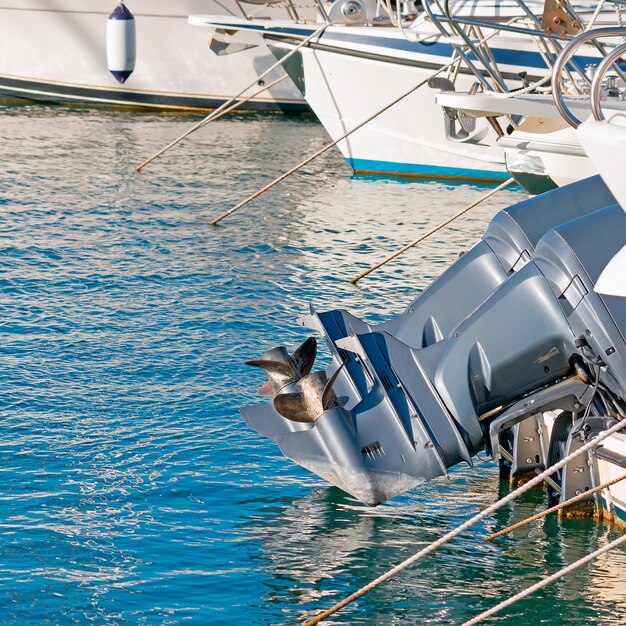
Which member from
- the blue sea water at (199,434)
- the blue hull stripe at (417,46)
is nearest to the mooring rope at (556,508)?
the blue sea water at (199,434)

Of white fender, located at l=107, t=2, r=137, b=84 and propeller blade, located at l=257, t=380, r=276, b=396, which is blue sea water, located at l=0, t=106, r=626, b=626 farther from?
white fender, located at l=107, t=2, r=137, b=84

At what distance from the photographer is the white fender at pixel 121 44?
1748 cm

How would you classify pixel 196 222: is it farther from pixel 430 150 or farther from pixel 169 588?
pixel 169 588

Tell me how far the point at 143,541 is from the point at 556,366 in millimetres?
2042

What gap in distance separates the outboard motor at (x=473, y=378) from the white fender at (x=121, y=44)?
39.9 feet

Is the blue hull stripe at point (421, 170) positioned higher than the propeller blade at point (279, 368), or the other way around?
the blue hull stripe at point (421, 170)

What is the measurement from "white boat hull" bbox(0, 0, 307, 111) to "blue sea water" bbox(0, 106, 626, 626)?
5.85 m

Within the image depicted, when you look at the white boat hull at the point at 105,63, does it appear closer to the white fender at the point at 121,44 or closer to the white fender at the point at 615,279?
the white fender at the point at 121,44

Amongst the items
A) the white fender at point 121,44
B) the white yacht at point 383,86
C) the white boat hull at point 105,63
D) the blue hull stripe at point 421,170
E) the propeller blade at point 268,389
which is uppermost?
the white boat hull at point 105,63

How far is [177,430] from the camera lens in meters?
7.48

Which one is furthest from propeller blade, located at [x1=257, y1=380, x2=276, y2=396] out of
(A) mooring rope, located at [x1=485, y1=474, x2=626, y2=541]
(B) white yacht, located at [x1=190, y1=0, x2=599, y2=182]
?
(B) white yacht, located at [x1=190, y1=0, x2=599, y2=182]

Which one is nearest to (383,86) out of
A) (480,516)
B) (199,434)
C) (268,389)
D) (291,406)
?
(199,434)

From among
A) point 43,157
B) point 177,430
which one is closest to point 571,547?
point 177,430

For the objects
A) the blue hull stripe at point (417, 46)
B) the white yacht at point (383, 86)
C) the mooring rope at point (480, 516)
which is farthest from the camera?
the white yacht at point (383, 86)
